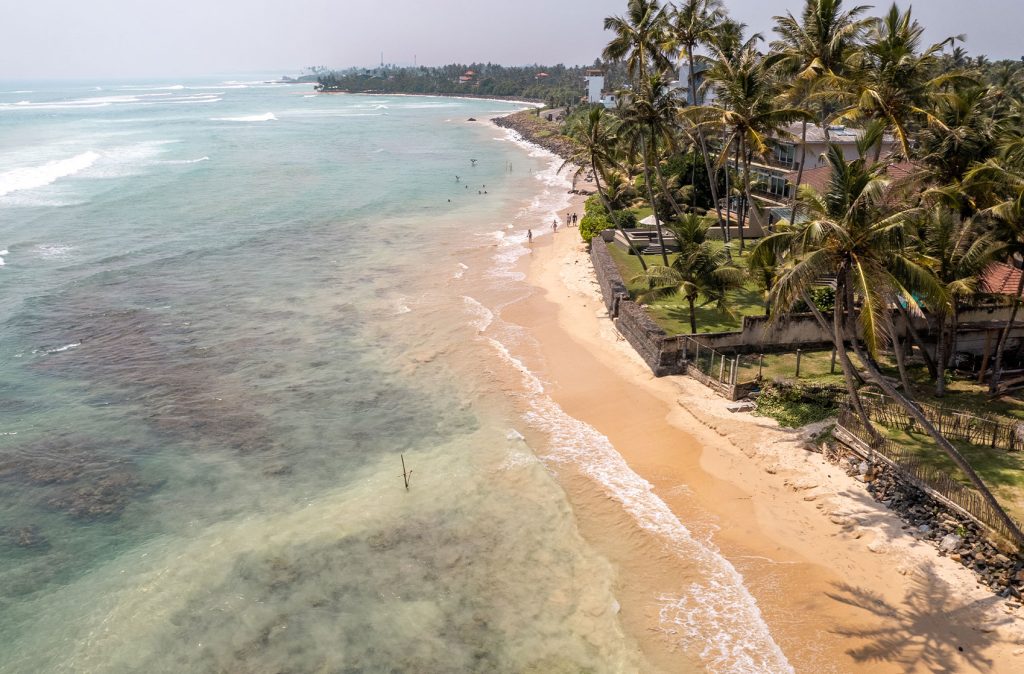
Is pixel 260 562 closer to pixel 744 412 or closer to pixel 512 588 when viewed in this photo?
pixel 512 588

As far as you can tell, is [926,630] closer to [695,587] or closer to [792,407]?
[695,587]

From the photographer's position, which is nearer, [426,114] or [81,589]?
[81,589]

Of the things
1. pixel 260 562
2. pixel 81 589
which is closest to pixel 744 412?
pixel 260 562

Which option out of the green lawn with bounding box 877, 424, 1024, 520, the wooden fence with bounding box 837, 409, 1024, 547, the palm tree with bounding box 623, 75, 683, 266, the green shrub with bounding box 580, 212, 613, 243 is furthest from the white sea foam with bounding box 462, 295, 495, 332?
the green lawn with bounding box 877, 424, 1024, 520

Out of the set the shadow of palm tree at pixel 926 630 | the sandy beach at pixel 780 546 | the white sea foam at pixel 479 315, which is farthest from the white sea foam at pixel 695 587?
the white sea foam at pixel 479 315

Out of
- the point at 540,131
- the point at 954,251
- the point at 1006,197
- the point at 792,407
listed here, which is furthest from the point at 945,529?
the point at 540,131

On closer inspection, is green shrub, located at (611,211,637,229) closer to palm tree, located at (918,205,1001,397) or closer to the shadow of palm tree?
palm tree, located at (918,205,1001,397)

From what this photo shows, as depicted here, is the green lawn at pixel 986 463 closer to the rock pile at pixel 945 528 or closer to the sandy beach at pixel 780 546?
the rock pile at pixel 945 528
